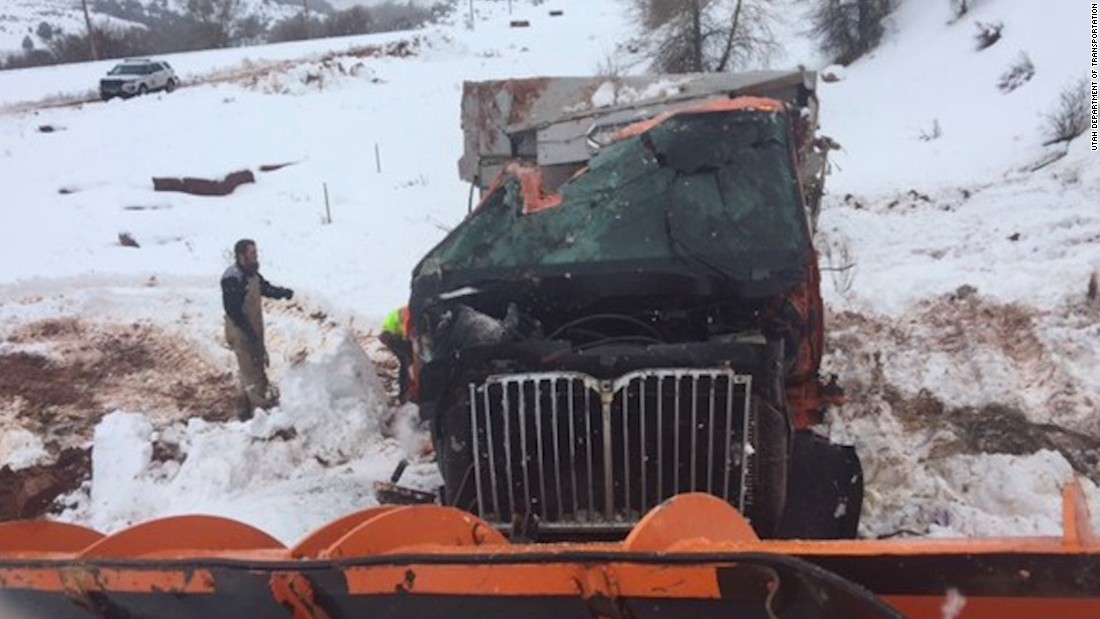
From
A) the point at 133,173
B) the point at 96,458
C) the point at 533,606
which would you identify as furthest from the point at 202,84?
the point at 533,606

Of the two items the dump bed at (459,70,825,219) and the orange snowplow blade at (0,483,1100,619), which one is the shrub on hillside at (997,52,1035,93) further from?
the orange snowplow blade at (0,483,1100,619)

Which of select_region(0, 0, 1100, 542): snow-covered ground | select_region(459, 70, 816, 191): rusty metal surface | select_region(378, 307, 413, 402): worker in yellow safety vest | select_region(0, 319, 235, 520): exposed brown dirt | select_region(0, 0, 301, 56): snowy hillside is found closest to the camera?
select_region(378, 307, 413, 402): worker in yellow safety vest

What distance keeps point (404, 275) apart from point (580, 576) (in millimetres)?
8817

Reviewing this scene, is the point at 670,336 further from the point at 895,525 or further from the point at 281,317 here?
the point at 281,317

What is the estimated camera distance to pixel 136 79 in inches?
1150

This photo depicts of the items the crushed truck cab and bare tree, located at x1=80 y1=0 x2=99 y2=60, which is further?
bare tree, located at x1=80 y1=0 x2=99 y2=60

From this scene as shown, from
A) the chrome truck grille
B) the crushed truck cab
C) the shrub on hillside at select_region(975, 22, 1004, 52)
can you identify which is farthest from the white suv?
the chrome truck grille

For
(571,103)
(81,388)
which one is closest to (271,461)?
(81,388)

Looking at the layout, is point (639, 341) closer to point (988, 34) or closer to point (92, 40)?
point (988, 34)

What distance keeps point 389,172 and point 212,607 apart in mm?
15865

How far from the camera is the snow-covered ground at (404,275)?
5504 millimetres

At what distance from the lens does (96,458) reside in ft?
19.1

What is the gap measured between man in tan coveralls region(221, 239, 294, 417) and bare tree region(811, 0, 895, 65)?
75.1ft

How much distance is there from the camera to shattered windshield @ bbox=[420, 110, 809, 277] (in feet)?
14.3
